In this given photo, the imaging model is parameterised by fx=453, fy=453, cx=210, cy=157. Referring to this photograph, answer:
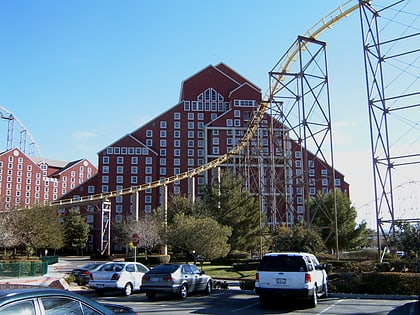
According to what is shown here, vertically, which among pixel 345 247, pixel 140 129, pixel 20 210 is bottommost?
pixel 345 247

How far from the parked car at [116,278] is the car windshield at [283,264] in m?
6.75

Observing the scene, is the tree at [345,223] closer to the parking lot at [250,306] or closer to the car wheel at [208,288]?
the car wheel at [208,288]

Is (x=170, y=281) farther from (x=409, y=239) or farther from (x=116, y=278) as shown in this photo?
(x=409, y=239)

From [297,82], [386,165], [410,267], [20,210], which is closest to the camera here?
[410,267]

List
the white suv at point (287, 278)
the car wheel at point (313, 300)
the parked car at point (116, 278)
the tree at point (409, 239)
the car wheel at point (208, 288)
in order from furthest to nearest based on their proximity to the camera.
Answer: the tree at point (409, 239) < the car wheel at point (208, 288) < the parked car at point (116, 278) < the car wheel at point (313, 300) < the white suv at point (287, 278)

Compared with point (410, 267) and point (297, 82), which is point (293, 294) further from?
point (297, 82)

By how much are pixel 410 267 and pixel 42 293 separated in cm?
1847

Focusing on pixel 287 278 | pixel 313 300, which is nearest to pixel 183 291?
pixel 287 278

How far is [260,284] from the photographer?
48.2 feet

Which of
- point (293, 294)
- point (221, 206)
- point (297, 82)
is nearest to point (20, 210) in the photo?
point (221, 206)

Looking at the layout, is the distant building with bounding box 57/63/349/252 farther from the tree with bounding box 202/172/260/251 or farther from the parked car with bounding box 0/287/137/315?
the parked car with bounding box 0/287/137/315

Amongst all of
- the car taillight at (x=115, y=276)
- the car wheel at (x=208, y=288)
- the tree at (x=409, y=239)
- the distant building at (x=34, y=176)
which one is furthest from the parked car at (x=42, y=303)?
the distant building at (x=34, y=176)

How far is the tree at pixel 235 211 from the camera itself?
159 ft

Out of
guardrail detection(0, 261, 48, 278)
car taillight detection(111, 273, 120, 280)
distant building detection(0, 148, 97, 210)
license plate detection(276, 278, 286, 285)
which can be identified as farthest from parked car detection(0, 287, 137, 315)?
distant building detection(0, 148, 97, 210)
